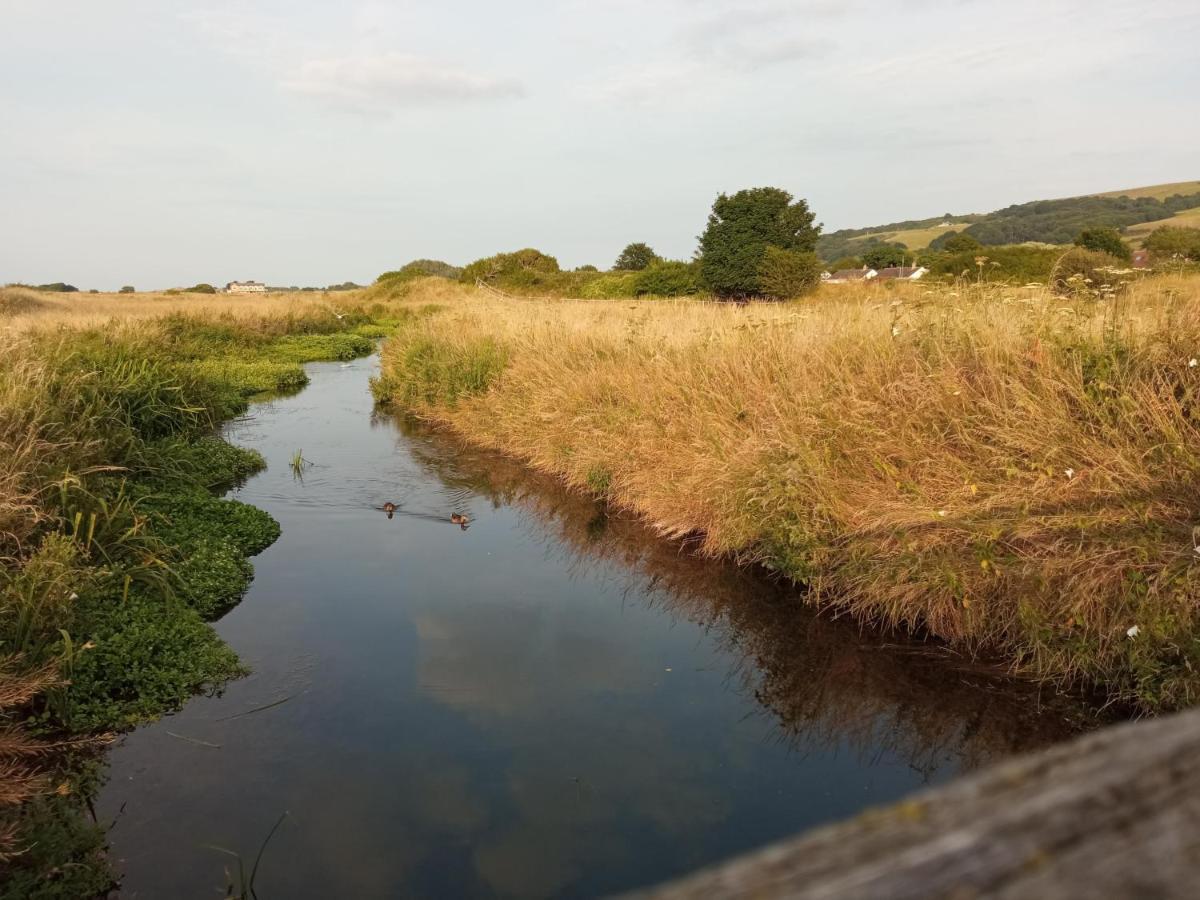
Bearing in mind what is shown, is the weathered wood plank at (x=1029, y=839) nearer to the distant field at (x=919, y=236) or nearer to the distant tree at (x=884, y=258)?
the distant tree at (x=884, y=258)

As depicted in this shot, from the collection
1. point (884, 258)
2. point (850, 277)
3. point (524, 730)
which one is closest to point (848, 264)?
point (884, 258)

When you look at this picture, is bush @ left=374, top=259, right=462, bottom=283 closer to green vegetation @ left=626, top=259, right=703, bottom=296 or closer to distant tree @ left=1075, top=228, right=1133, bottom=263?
green vegetation @ left=626, top=259, right=703, bottom=296

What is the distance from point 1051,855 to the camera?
0.55 metres

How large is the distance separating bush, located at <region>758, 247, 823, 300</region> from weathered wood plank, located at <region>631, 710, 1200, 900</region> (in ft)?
75.7

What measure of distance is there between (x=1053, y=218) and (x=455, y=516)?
82171mm

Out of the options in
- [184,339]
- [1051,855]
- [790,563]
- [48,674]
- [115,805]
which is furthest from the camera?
[184,339]

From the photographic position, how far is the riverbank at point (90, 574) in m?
3.88

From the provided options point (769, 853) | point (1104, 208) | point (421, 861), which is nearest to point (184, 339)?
point (421, 861)

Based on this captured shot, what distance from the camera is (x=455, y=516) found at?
29.7 feet

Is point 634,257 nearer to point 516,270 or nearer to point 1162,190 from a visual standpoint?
point 516,270

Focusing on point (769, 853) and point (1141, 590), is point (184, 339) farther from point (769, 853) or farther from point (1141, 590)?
point (769, 853)

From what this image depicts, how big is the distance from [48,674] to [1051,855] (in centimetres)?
535

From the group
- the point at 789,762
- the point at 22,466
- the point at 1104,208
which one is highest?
the point at 1104,208

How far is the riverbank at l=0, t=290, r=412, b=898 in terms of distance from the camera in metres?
3.88
